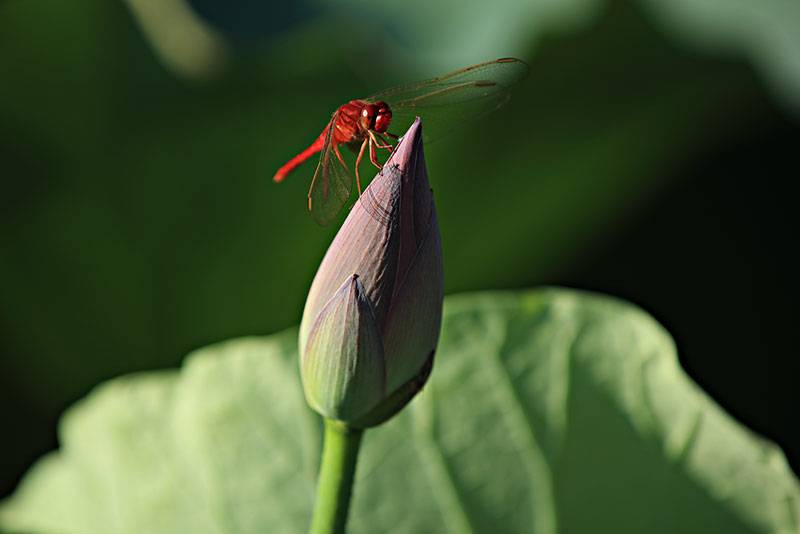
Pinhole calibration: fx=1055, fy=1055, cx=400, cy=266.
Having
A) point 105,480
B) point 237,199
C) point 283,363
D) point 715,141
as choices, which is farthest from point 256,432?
point 715,141

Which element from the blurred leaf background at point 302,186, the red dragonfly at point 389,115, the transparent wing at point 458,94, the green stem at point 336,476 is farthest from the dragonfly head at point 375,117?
the blurred leaf background at point 302,186

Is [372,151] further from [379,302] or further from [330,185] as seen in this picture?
[379,302]

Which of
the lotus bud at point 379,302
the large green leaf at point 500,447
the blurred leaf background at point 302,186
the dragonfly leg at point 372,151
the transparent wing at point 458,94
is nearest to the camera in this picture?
the lotus bud at point 379,302

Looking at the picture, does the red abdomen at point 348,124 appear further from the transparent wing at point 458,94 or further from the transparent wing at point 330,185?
the transparent wing at point 458,94

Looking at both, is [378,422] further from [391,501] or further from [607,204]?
[607,204]

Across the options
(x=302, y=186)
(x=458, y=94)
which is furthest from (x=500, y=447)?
(x=302, y=186)

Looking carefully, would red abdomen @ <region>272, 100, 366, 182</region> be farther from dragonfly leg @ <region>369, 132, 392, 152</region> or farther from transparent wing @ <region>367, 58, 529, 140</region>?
transparent wing @ <region>367, 58, 529, 140</region>

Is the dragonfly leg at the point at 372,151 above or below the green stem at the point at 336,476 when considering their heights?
above

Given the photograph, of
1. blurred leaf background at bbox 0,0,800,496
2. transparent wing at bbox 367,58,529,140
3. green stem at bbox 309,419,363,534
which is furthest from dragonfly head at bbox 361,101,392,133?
blurred leaf background at bbox 0,0,800,496
